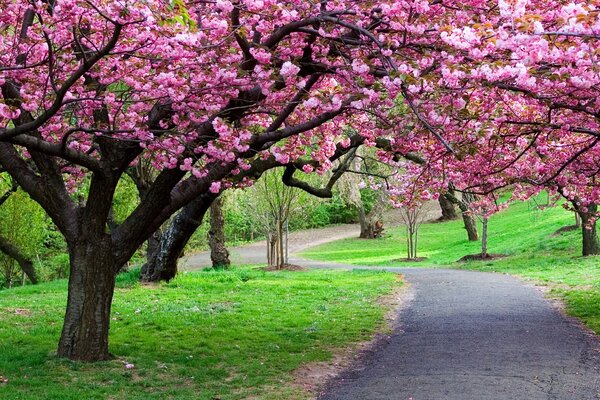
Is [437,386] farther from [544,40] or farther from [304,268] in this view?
[304,268]

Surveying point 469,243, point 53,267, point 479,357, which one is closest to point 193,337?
point 479,357

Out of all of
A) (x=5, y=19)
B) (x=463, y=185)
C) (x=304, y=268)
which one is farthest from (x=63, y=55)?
(x=304, y=268)

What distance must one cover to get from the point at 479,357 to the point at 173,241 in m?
9.19

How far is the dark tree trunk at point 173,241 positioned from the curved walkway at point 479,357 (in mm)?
4836

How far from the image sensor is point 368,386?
7.08 metres

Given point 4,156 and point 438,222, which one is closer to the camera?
point 4,156

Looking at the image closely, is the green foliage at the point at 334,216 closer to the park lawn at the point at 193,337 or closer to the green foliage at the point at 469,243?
the green foliage at the point at 469,243

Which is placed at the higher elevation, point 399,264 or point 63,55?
point 63,55

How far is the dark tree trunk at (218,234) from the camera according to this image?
67.5 feet

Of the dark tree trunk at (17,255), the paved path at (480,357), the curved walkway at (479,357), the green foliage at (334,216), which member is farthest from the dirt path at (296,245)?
the paved path at (480,357)

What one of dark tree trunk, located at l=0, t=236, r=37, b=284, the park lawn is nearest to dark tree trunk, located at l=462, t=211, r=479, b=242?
the park lawn

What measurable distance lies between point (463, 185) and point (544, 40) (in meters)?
8.19

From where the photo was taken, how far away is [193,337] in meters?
→ 9.83

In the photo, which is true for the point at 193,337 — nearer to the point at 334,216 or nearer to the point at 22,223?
the point at 22,223
